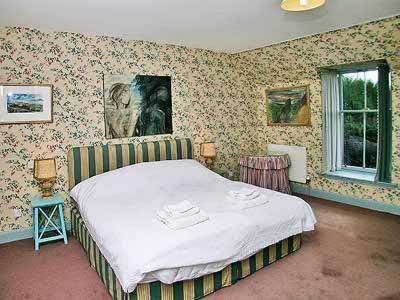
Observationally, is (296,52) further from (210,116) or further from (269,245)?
(269,245)

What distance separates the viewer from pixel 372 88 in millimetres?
4633

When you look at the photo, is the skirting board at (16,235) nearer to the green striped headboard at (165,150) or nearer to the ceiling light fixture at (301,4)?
the green striped headboard at (165,150)

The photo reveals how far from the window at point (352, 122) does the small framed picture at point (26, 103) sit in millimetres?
3773

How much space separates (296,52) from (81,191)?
10.8ft

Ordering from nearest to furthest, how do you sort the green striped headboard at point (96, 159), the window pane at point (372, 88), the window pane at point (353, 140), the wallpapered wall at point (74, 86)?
the wallpapered wall at point (74, 86), the green striped headboard at point (96, 159), the window pane at point (372, 88), the window pane at point (353, 140)

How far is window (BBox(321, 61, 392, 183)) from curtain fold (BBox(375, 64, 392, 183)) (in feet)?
0.04

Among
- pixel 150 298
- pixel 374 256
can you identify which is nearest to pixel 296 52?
pixel 374 256

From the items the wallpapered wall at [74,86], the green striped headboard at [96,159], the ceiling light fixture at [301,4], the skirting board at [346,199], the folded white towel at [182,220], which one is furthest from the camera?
the skirting board at [346,199]

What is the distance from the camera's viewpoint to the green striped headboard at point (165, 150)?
4.34m

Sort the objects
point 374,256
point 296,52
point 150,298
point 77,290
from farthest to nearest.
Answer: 1. point 296,52
2. point 374,256
3. point 77,290
4. point 150,298

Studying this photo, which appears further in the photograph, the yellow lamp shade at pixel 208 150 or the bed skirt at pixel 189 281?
the yellow lamp shade at pixel 208 150

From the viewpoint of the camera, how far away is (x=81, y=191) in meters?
3.58

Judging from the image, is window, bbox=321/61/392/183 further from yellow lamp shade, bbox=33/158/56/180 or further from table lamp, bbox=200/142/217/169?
yellow lamp shade, bbox=33/158/56/180

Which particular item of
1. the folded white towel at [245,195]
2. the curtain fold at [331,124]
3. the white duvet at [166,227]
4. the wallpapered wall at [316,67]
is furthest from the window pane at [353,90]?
the folded white towel at [245,195]
